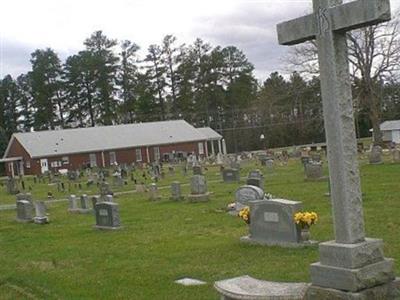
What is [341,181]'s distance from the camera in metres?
6.11

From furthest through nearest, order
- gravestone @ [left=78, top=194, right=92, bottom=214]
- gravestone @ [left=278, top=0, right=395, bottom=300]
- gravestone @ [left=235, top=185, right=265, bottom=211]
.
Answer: gravestone @ [left=78, top=194, right=92, bottom=214] → gravestone @ [left=235, top=185, right=265, bottom=211] → gravestone @ [left=278, top=0, right=395, bottom=300]

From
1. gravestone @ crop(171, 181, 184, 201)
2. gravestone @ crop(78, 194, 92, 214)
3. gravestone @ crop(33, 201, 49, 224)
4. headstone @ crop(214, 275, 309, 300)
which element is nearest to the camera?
headstone @ crop(214, 275, 309, 300)

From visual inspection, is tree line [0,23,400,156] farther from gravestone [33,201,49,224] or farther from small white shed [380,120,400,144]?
gravestone [33,201,49,224]

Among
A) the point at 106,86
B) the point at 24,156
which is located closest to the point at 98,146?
the point at 24,156

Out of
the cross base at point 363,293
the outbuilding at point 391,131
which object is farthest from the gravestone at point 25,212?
the outbuilding at point 391,131

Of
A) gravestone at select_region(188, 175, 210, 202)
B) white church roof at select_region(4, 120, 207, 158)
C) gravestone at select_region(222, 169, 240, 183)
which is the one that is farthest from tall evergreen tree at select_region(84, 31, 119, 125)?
gravestone at select_region(188, 175, 210, 202)

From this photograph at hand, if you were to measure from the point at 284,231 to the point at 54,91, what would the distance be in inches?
3172

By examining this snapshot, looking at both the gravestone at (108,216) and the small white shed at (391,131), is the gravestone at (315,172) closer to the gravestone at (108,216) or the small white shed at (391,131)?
the gravestone at (108,216)

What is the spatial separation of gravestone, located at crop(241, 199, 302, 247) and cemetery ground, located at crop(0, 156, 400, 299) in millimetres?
271

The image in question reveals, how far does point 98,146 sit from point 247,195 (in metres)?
50.6

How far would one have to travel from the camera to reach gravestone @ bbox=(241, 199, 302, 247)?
11.6 metres

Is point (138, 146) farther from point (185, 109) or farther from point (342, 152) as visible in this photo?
point (342, 152)

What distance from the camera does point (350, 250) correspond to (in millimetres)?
5965

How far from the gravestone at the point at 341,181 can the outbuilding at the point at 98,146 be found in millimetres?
56682
